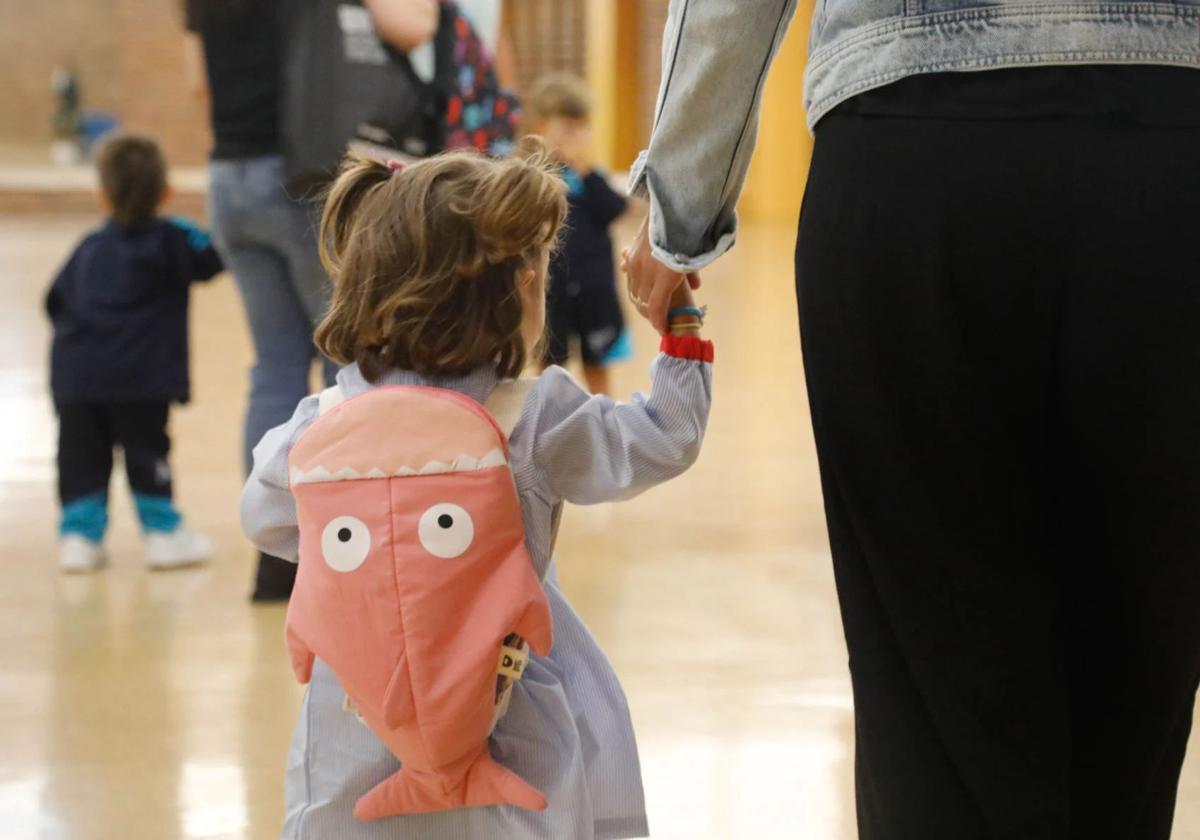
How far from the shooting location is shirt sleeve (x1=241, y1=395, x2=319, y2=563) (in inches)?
64.2

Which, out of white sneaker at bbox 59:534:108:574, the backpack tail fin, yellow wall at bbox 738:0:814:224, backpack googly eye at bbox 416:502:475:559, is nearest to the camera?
backpack googly eye at bbox 416:502:475:559

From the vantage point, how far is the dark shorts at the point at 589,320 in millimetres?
4805

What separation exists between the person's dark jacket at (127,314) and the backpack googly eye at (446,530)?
93.7 inches

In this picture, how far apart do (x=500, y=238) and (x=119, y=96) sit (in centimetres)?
2011

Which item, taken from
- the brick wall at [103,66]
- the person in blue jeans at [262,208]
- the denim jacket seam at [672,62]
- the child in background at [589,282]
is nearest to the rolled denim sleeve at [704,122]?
the denim jacket seam at [672,62]

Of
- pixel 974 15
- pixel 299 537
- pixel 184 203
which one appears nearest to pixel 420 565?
pixel 299 537

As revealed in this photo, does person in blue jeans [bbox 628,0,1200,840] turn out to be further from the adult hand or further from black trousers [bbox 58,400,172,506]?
black trousers [bbox 58,400,172,506]

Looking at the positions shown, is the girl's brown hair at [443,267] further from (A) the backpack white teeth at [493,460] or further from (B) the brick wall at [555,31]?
(B) the brick wall at [555,31]

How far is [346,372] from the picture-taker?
1669 millimetres

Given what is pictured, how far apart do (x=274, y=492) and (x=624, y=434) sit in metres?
0.39

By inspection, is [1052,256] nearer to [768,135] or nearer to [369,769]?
[369,769]

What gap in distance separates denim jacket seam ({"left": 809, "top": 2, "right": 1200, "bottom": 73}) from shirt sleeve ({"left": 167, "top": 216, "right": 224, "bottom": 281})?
279cm

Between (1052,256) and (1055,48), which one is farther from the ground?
(1055,48)

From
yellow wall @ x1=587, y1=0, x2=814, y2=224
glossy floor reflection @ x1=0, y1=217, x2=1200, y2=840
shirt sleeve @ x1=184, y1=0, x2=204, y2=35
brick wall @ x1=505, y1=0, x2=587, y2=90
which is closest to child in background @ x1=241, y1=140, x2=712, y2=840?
glossy floor reflection @ x1=0, y1=217, x2=1200, y2=840
